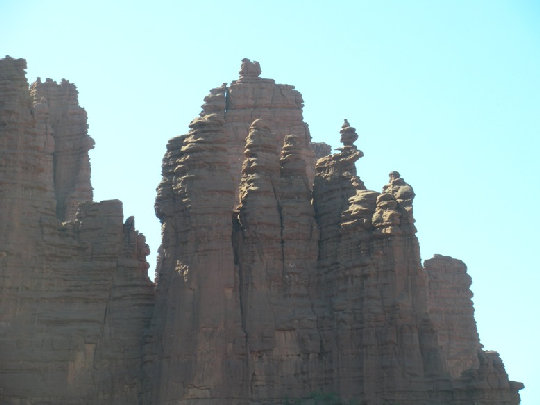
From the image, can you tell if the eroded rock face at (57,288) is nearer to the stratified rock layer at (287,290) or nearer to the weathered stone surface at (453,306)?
the stratified rock layer at (287,290)

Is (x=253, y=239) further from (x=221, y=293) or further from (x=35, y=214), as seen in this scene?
(x=35, y=214)

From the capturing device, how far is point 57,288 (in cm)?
8362

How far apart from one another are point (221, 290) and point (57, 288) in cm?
857

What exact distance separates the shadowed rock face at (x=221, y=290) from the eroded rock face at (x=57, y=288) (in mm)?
75

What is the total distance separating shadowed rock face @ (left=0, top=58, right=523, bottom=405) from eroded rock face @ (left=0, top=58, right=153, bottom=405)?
0.25ft

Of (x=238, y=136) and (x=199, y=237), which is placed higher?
(x=238, y=136)

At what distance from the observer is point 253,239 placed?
84750 mm

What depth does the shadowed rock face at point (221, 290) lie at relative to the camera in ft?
266

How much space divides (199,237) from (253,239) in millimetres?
3483

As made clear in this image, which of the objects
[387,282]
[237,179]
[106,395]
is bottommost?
[106,395]

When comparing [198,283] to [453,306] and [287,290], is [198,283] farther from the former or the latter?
[453,306]

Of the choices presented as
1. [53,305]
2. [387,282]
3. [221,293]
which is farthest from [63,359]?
[387,282]

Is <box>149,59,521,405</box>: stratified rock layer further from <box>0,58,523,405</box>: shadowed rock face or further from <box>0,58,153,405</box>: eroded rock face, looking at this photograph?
<box>0,58,153,405</box>: eroded rock face

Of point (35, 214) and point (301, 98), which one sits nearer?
point (35, 214)
